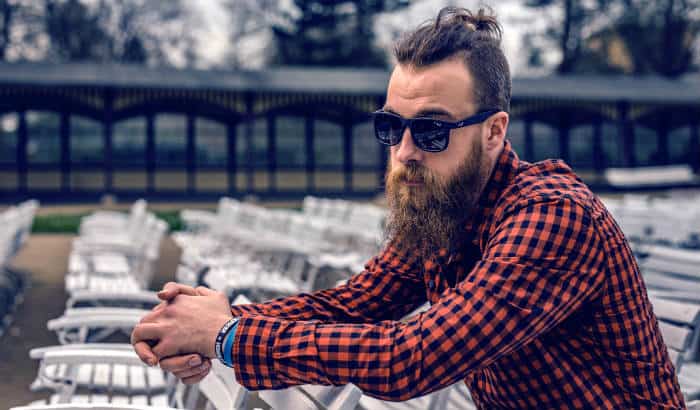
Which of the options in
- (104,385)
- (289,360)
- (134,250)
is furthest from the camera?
(134,250)

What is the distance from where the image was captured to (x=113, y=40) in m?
38.2

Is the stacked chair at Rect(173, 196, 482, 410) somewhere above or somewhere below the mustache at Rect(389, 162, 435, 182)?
below

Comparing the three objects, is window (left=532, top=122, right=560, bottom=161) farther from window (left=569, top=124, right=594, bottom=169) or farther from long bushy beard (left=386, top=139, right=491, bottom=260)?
long bushy beard (left=386, top=139, right=491, bottom=260)

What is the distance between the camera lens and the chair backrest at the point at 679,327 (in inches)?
111

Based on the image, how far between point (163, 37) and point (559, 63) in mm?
19816

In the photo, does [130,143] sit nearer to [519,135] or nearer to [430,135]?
[519,135]

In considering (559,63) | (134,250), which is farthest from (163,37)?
(134,250)

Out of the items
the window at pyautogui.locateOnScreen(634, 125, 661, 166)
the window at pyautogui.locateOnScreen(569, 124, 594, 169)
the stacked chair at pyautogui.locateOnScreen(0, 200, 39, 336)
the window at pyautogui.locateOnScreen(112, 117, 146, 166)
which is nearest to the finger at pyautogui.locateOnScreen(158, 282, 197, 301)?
the stacked chair at pyautogui.locateOnScreen(0, 200, 39, 336)

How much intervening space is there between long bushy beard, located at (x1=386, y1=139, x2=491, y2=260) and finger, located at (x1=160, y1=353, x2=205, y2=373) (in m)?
0.55

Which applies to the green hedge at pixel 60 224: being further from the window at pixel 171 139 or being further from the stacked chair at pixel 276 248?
the window at pixel 171 139

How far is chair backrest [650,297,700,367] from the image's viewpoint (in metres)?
2.82

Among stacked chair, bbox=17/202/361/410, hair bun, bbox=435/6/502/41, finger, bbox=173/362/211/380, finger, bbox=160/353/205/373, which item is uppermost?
hair bun, bbox=435/6/502/41

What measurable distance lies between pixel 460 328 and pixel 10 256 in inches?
289

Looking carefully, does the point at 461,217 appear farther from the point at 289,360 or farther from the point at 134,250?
the point at 134,250
